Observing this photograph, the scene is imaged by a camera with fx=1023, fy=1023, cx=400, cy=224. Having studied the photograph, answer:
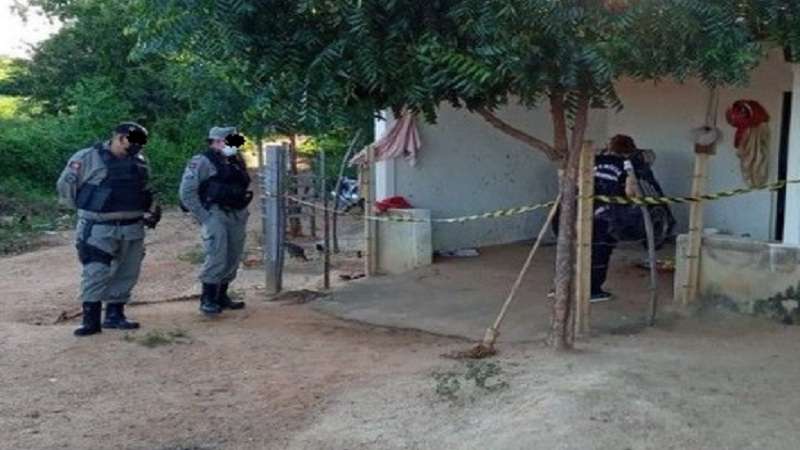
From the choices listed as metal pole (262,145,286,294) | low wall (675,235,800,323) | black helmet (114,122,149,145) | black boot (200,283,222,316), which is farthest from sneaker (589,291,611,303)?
black helmet (114,122,149,145)

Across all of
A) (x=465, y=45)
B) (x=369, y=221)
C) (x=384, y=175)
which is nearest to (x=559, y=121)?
(x=465, y=45)

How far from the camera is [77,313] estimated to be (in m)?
9.27

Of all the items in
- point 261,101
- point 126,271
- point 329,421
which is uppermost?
point 261,101

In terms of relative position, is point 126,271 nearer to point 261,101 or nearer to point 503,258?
point 261,101

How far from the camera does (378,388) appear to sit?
20.5 ft

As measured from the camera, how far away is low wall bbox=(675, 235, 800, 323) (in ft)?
25.2

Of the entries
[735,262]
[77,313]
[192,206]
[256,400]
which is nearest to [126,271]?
[192,206]

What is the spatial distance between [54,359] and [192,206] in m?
1.85

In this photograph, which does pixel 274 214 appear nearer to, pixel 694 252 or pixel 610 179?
pixel 610 179

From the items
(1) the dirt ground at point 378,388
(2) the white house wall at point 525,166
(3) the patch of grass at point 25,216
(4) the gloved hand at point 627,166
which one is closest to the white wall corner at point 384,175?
(2) the white house wall at point 525,166

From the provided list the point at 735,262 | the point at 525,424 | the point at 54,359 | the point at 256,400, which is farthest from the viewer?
the point at 735,262

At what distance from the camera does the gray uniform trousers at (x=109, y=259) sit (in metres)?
7.66

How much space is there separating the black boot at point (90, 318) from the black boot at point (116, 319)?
0.24m

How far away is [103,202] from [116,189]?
0.14m
